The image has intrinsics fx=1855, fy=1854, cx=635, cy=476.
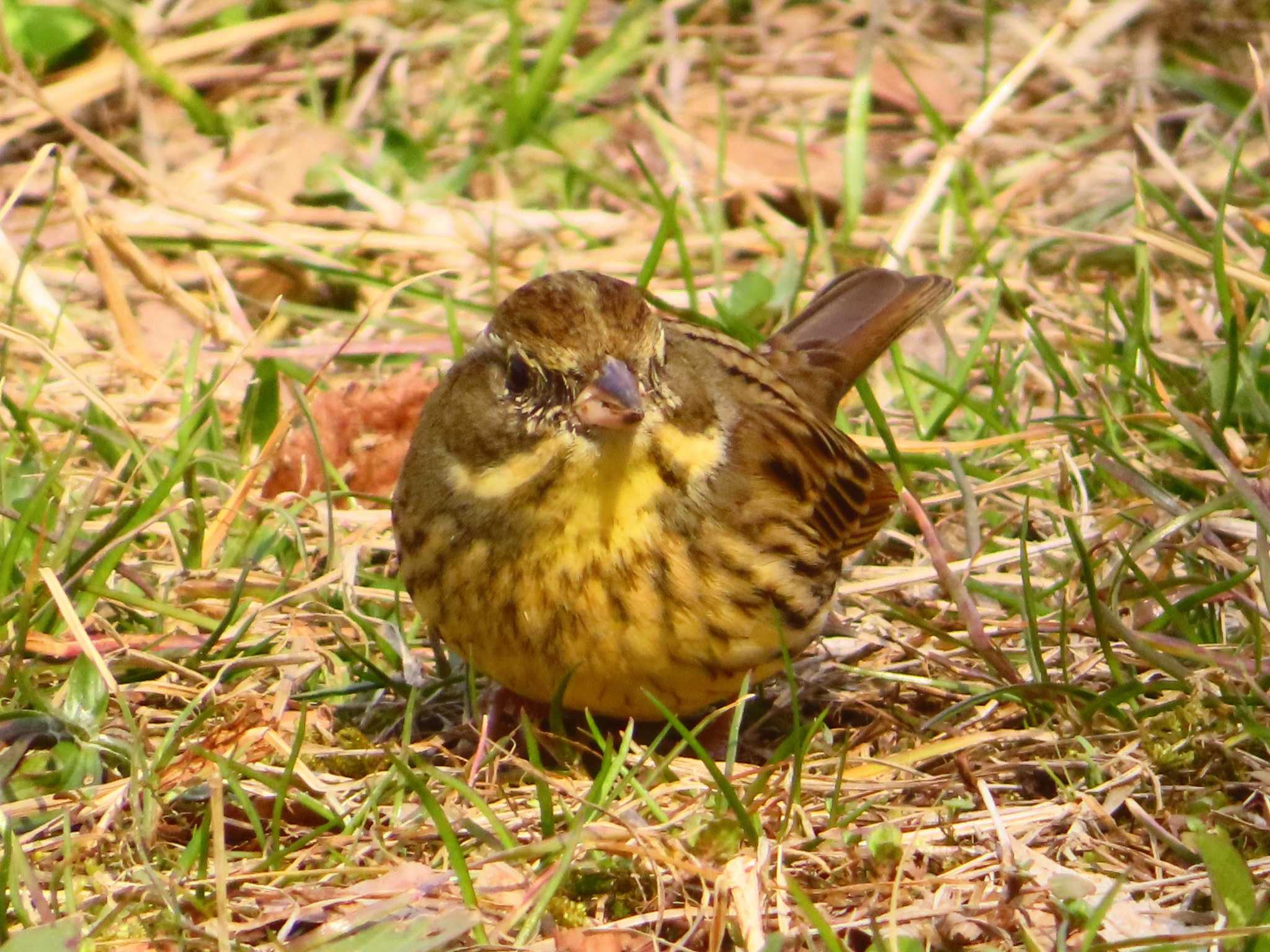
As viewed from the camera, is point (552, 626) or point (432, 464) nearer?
point (552, 626)

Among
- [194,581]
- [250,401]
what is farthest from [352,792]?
[250,401]

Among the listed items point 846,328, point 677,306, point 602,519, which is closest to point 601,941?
point 602,519

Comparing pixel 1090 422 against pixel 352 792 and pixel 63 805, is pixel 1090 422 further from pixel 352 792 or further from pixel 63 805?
pixel 63 805

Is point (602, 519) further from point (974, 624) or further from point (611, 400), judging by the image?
point (974, 624)

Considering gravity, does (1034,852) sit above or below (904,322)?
below

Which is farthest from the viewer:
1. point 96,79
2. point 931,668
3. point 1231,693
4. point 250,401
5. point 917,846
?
point 96,79

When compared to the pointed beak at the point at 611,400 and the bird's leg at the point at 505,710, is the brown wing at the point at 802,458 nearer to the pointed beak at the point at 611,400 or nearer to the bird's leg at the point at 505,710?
the pointed beak at the point at 611,400

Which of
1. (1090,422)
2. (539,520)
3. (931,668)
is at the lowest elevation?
(931,668)

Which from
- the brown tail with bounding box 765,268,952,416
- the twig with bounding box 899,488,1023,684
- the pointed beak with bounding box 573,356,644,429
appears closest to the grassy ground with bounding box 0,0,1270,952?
the twig with bounding box 899,488,1023,684
